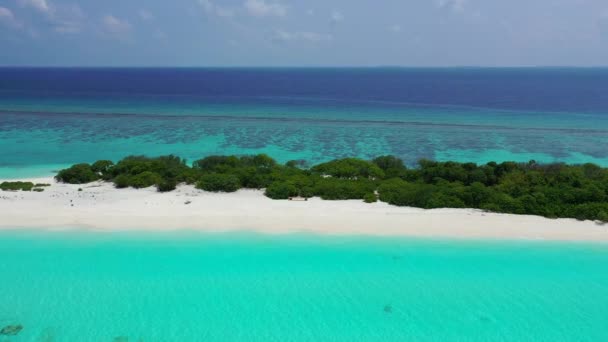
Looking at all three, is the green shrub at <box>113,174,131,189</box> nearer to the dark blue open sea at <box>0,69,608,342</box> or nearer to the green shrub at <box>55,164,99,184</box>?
the green shrub at <box>55,164,99,184</box>

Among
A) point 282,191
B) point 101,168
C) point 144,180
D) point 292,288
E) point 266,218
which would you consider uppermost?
point 101,168

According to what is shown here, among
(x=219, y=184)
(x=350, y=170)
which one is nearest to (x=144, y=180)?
(x=219, y=184)

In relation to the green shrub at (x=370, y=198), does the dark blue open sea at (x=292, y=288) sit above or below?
below

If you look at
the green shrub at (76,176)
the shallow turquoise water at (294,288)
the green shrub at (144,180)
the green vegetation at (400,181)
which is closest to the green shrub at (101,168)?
the green vegetation at (400,181)

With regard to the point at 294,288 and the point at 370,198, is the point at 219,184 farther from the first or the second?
the point at 294,288

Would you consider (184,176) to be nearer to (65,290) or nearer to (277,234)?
(277,234)

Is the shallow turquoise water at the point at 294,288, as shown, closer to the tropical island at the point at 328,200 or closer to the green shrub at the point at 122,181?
the tropical island at the point at 328,200
